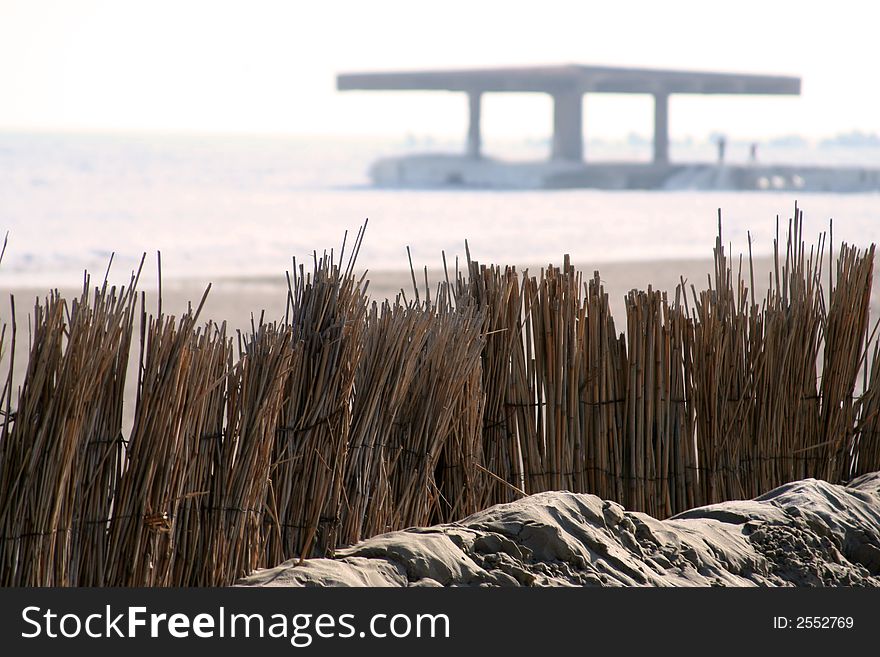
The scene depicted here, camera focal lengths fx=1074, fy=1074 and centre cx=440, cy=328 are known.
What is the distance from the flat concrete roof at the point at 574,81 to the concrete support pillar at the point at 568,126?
22 cm

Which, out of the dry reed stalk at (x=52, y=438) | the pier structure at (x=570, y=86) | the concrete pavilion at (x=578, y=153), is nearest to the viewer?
Result: the dry reed stalk at (x=52, y=438)

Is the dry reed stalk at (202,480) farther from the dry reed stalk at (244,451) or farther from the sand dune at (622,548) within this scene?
the sand dune at (622,548)

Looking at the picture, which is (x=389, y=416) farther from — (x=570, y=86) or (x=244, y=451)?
(x=570, y=86)

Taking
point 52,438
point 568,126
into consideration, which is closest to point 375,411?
point 52,438

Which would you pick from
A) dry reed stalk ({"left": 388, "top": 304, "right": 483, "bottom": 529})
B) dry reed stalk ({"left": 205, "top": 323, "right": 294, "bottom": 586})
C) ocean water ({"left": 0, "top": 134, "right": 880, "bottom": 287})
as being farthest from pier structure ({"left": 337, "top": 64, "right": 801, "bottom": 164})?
dry reed stalk ({"left": 205, "top": 323, "right": 294, "bottom": 586})

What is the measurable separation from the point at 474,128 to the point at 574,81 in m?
2.74

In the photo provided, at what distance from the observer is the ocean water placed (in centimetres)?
1295

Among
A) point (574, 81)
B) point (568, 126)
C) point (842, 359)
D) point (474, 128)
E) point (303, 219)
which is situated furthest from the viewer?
point (568, 126)

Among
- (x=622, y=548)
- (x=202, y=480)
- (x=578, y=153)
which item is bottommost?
(x=622, y=548)

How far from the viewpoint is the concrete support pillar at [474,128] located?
85.4ft

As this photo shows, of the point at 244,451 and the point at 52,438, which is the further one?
the point at 244,451

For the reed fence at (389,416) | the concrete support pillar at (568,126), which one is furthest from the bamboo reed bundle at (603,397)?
the concrete support pillar at (568,126)

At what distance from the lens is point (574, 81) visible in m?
26.3

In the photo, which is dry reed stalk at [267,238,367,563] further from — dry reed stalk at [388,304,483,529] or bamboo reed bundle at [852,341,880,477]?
bamboo reed bundle at [852,341,880,477]
